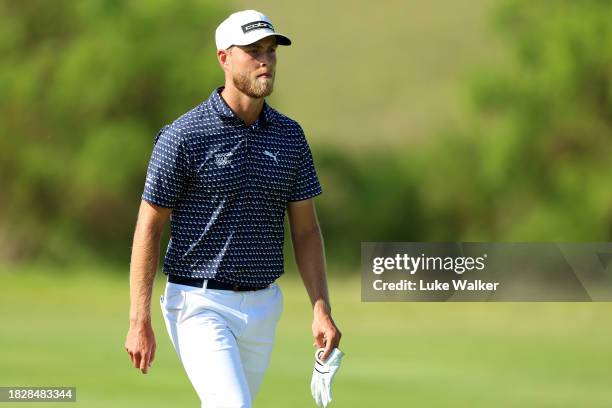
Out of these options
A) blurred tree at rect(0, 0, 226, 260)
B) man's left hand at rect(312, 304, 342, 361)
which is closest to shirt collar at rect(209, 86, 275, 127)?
man's left hand at rect(312, 304, 342, 361)

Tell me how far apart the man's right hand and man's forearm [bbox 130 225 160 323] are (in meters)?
0.05

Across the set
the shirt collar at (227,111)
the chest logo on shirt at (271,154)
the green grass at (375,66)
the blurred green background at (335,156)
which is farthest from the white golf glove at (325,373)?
the green grass at (375,66)

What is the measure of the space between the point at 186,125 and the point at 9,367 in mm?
10048

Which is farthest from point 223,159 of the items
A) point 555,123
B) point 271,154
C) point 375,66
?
point 375,66

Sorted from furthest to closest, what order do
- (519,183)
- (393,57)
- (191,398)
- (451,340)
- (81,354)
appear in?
1. (393,57)
2. (519,183)
3. (451,340)
4. (81,354)
5. (191,398)

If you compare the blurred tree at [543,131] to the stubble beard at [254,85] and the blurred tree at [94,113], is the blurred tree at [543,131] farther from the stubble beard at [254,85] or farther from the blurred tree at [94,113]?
the stubble beard at [254,85]

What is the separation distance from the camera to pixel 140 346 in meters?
5.10

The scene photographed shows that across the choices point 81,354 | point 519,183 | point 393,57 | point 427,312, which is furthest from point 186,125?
point 393,57

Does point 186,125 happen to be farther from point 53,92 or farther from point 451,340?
point 53,92

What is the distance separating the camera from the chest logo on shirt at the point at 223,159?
527 centimetres

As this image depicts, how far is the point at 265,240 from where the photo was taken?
5441 millimetres

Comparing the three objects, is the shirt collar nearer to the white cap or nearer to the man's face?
the man's face

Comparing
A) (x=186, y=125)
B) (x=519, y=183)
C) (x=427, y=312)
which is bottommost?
(x=186, y=125)

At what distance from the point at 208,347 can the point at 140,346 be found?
0.97 ft
